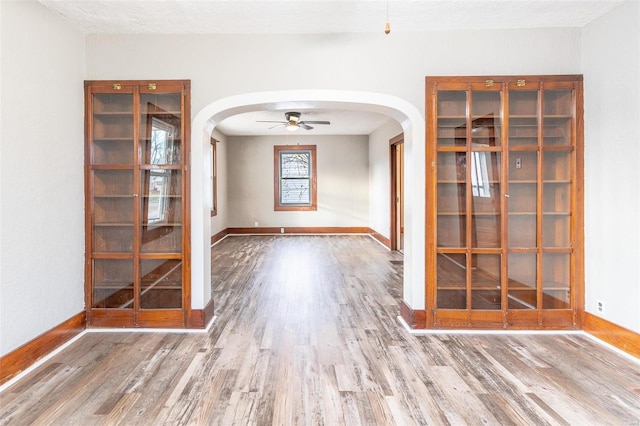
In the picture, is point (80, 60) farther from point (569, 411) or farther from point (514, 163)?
point (569, 411)

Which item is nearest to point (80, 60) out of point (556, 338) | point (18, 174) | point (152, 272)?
point (18, 174)

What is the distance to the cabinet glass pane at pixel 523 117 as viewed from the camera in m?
3.37

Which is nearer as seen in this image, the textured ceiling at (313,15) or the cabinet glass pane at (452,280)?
the textured ceiling at (313,15)

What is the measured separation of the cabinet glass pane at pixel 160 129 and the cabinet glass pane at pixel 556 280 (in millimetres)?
3452

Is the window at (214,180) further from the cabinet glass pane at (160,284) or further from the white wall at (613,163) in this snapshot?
the white wall at (613,163)

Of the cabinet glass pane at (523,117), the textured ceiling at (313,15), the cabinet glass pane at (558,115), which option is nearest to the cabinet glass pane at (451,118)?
the cabinet glass pane at (523,117)

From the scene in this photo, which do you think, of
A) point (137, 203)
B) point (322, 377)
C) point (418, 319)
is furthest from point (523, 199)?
point (137, 203)

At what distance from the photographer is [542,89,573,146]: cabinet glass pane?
3.37 metres

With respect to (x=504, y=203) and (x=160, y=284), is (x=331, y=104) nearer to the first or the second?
(x=504, y=203)

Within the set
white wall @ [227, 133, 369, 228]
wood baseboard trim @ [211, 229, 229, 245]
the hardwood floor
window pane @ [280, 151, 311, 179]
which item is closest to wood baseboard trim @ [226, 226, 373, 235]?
white wall @ [227, 133, 369, 228]

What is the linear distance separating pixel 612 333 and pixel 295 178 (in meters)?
8.13

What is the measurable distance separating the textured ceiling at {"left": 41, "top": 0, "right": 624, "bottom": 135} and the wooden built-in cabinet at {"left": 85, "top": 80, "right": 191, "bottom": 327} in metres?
0.50

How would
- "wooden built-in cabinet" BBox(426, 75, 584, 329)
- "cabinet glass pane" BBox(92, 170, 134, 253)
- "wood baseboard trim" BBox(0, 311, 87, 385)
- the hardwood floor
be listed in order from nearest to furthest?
1. the hardwood floor
2. "wood baseboard trim" BBox(0, 311, 87, 385)
3. "wooden built-in cabinet" BBox(426, 75, 584, 329)
4. "cabinet glass pane" BBox(92, 170, 134, 253)

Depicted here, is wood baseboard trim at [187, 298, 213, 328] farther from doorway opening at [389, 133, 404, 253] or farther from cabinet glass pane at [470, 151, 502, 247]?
doorway opening at [389, 133, 404, 253]
